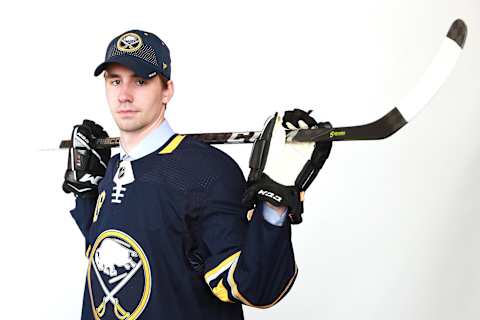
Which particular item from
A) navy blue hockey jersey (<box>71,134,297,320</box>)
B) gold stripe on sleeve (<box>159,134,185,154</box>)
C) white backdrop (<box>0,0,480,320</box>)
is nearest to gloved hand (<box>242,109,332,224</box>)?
navy blue hockey jersey (<box>71,134,297,320</box>)

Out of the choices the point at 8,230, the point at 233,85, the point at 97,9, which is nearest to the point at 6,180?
the point at 8,230

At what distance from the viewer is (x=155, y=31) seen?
3234 mm

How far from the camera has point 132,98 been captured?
1871 millimetres

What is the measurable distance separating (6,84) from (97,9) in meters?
0.49

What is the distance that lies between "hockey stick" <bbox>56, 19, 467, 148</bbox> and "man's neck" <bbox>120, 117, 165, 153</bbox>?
41 cm

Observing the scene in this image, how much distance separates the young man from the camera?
64.6 inches

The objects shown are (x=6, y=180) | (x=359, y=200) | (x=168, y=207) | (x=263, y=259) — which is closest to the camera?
(x=263, y=259)

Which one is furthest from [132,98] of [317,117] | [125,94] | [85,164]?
[317,117]

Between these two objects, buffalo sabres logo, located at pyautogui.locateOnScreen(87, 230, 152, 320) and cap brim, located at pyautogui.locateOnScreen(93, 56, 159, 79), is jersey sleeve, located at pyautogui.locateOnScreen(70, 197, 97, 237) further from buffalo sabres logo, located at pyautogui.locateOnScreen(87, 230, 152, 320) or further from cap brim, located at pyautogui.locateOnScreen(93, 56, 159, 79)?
cap brim, located at pyautogui.locateOnScreen(93, 56, 159, 79)

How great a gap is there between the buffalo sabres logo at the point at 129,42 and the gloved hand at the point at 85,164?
502 mm

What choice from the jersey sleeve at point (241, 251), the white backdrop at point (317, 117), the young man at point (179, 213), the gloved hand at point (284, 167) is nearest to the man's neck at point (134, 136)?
the young man at point (179, 213)

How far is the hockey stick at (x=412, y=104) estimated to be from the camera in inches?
57.2

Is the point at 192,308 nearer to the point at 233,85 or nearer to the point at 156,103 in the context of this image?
the point at 156,103

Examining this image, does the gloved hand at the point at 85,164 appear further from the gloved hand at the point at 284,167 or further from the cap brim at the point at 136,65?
the gloved hand at the point at 284,167
